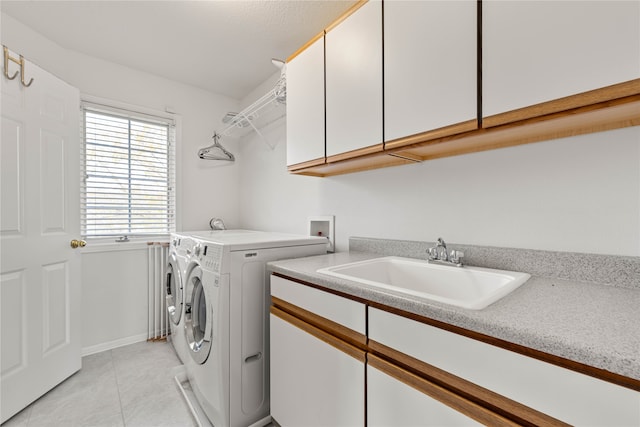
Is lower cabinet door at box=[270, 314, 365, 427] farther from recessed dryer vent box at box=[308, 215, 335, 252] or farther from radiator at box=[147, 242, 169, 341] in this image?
radiator at box=[147, 242, 169, 341]

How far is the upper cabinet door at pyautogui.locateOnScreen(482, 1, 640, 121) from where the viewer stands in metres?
0.68

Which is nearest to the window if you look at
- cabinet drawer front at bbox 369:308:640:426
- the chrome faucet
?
the chrome faucet

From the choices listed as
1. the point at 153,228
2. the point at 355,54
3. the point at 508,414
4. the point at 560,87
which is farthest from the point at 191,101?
the point at 508,414

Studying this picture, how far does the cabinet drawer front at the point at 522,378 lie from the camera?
49 cm

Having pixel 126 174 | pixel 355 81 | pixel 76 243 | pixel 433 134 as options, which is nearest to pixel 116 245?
pixel 76 243

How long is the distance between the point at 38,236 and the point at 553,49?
2779 mm

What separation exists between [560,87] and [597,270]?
65 centimetres

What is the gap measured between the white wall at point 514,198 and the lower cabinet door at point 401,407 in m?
0.76

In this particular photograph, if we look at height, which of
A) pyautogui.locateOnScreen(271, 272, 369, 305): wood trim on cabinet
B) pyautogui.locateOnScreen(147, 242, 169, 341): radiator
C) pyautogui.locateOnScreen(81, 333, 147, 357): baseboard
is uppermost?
pyautogui.locateOnScreen(271, 272, 369, 305): wood trim on cabinet

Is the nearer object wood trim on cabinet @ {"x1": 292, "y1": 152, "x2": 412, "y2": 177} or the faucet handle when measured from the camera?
the faucet handle

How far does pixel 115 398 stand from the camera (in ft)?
5.78

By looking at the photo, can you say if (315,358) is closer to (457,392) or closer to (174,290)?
(457,392)

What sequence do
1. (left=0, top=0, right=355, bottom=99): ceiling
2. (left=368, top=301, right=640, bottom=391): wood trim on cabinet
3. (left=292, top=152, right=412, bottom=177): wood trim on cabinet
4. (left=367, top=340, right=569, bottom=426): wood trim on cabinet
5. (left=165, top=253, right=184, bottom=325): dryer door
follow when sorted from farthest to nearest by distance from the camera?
(left=165, top=253, right=184, bottom=325): dryer door < (left=0, top=0, right=355, bottom=99): ceiling < (left=292, top=152, right=412, bottom=177): wood trim on cabinet < (left=367, top=340, right=569, bottom=426): wood trim on cabinet < (left=368, top=301, right=640, bottom=391): wood trim on cabinet

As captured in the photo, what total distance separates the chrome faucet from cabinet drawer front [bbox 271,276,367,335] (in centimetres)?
56
